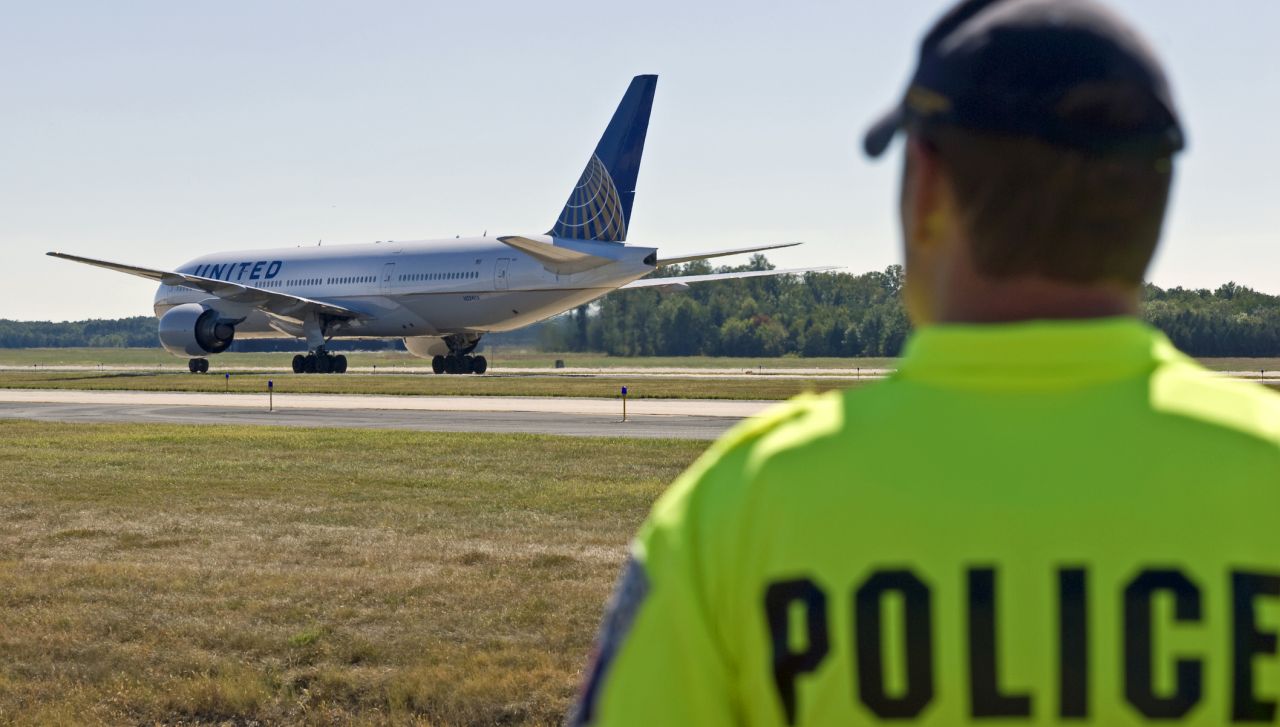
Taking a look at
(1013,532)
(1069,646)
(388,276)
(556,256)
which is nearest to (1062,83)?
(1013,532)

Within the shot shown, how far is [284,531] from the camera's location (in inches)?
485

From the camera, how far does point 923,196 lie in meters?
1.69

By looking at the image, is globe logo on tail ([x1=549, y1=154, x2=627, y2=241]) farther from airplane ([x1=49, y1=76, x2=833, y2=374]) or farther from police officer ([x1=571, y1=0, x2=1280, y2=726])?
police officer ([x1=571, y1=0, x2=1280, y2=726])

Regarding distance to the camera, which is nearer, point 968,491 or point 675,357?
point 968,491

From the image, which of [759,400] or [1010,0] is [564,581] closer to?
[1010,0]

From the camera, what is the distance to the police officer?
1.50 metres

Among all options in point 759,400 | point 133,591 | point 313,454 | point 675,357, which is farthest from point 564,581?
point 675,357

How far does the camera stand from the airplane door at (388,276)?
4800 centimetres

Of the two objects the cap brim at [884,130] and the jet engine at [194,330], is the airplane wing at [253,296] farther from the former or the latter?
the cap brim at [884,130]

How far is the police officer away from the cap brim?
0.11m

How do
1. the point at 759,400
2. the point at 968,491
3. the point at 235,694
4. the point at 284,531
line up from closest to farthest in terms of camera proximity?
the point at 968,491 < the point at 235,694 < the point at 284,531 < the point at 759,400

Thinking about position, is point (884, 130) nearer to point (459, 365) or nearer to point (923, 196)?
point (923, 196)

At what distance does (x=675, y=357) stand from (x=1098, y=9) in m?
84.1

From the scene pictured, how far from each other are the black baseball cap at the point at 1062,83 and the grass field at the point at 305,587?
5.81 metres
